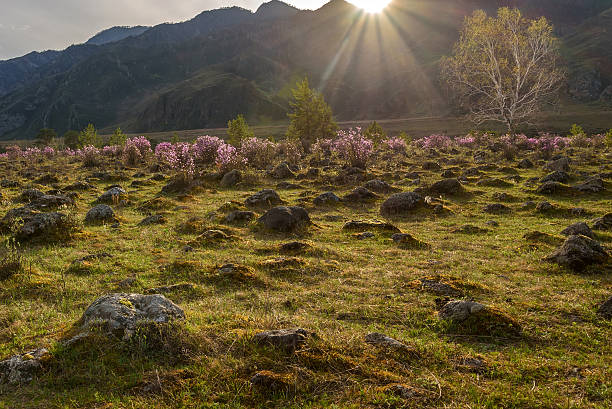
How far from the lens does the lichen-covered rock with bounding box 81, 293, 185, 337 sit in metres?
5.16

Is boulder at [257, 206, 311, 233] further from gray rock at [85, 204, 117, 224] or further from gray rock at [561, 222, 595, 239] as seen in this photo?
gray rock at [561, 222, 595, 239]

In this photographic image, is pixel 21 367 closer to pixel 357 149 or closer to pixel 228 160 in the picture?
pixel 228 160

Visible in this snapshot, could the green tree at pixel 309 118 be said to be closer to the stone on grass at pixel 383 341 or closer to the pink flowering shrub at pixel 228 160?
the pink flowering shrub at pixel 228 160

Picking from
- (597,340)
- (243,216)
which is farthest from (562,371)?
(243,216)

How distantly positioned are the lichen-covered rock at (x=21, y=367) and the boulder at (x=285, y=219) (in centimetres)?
844

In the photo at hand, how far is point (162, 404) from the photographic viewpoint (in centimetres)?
399

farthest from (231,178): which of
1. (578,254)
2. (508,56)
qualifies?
(508,56)

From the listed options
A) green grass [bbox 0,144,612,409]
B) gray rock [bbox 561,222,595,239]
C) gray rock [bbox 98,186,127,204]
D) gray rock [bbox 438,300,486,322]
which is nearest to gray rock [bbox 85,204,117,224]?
green grass [bbox 0,144,612,409]

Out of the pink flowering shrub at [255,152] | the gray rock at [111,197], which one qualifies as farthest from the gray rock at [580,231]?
the pink flowering shrub at [255,152]

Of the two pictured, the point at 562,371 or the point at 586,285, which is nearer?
the point at 562,371

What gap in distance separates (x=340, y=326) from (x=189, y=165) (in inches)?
721

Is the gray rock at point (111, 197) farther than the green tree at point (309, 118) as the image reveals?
No

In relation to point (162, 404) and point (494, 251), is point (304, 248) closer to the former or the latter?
point (494, 251)

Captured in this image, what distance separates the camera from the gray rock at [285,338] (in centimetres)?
491
